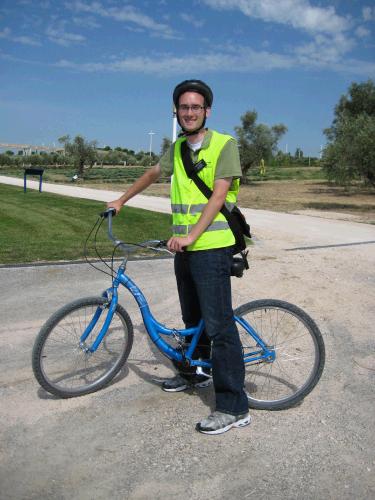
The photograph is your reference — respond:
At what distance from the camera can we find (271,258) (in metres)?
8.63

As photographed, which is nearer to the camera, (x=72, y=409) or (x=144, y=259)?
(x=72, y=409)

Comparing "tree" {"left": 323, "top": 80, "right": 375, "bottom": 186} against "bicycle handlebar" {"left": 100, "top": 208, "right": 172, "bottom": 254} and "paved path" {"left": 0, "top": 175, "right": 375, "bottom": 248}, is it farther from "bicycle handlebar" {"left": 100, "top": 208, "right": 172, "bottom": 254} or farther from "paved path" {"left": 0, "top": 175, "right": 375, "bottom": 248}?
"bicycle handlebar" {"left": 100, "top": 208, "right": 172, "bottom": 254}

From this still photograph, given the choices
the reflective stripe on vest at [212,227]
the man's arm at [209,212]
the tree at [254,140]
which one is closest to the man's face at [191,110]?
the man's arm at [209,212]

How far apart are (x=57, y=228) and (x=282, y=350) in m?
8.23

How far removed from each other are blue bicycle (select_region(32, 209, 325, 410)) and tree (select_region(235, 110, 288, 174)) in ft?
113

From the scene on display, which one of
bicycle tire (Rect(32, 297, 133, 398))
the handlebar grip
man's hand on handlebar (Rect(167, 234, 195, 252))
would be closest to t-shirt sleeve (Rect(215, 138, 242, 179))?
man's hand on handlebar (Rect(167, 234, 195, 252))

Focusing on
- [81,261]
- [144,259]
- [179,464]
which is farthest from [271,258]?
[179,464]

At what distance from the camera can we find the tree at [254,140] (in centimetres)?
3719

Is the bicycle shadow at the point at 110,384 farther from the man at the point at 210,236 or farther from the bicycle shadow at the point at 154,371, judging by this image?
the man at the point at 210,236

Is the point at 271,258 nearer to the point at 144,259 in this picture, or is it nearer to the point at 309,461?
the point at 144,259

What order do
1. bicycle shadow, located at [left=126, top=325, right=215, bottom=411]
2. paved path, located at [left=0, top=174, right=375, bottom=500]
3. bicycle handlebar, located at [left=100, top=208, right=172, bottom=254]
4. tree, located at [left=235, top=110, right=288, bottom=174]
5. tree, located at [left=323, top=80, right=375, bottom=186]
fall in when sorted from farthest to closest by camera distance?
tree, located at [left=235, top=110, right=288, bottom=174] < tree, located at [left=323, top=80, right=375, bottom=186] < bicycle shadow, located at [left=126, top=325, right=215, bottom=411] < bicycle handlebar, located at [left=100, top=208, right=172, bottom=254] < paved path, located at [left=0, top=174, right=375, bottom=500]

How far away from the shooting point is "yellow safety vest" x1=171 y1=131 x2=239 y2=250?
9.99 ft

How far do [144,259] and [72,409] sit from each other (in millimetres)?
4823

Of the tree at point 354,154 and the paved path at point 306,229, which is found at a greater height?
the tree at point 354,154
